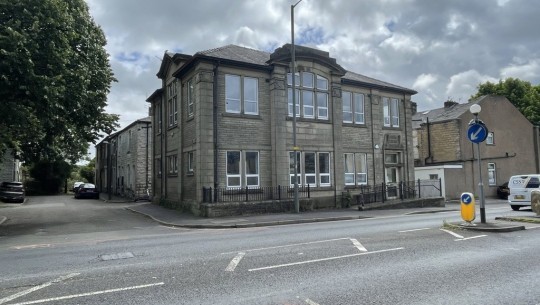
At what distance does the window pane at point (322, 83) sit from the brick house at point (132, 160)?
1622cm

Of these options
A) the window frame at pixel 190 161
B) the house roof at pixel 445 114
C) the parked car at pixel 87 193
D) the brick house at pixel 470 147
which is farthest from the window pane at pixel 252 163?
the parked car at pixel 87 193

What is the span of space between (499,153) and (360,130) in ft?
58.4

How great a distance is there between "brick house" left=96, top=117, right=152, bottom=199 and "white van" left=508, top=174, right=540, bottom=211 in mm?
24727

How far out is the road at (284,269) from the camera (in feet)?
18.5

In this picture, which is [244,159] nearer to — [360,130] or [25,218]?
[360,130]

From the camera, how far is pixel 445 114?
3538 cm

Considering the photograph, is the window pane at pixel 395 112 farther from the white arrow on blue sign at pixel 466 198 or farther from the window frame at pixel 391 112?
the white arrow on blue sign at pixel 466 198

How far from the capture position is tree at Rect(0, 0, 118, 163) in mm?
14148

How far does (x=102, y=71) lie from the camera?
1945 cm

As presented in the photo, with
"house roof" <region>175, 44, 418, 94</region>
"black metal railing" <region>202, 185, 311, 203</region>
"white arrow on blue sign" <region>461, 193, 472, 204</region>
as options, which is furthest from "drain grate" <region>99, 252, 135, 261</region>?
"house roof" <region>175, 44, 418, 94</region>

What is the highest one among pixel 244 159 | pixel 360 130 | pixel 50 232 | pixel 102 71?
pixel 102 71

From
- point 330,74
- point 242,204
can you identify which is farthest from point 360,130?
point 242,204

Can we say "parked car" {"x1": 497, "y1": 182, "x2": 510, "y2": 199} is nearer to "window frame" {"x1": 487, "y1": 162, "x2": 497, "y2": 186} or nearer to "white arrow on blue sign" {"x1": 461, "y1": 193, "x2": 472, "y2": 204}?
"window frame" {"x1": 487, "y1": 162, "x2": 497, "y2": 186}

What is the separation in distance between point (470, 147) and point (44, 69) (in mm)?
30260
